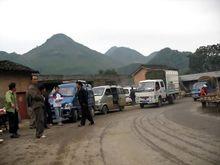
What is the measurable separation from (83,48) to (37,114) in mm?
172204

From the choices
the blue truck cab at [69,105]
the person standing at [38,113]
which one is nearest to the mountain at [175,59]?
the blue truck cab at [69,105]

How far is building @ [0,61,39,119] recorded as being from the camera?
28094 millimetres

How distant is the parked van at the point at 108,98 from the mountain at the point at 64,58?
11239 centimetres

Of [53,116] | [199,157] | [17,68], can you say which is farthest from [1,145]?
[17,68]

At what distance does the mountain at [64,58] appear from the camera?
150m

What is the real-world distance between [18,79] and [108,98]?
690 cm

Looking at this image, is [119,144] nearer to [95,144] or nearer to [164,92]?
[95,144]

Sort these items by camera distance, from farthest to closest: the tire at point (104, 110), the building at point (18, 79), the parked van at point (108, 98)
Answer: the tire at point (104, 110)
the building at point (18, 79)
the parked van at point (108, 98)

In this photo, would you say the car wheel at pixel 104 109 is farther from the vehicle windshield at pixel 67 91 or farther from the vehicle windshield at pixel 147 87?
the vehicle windshield at pixel 147 87

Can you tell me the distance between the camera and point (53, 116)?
2294 centimetres

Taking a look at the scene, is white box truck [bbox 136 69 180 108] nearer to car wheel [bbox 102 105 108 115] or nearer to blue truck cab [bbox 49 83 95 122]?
car wheel [bbox 102 105 108 115]

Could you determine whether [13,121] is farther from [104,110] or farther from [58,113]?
[104,110]

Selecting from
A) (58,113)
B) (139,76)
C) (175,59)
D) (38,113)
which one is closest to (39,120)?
(38,113)

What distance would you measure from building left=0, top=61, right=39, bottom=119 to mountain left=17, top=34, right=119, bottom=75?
11088cm
